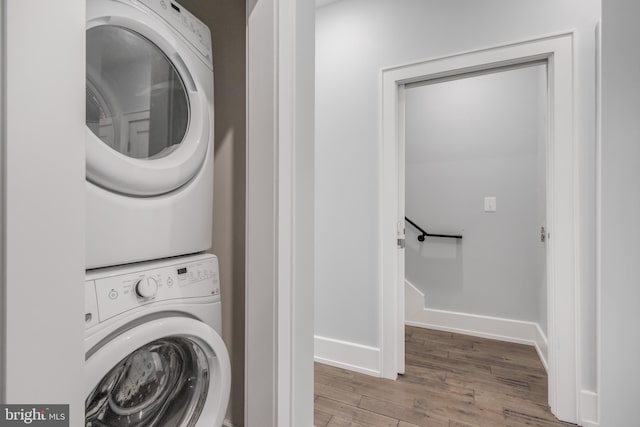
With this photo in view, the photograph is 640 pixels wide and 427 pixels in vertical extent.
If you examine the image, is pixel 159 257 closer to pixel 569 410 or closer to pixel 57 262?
pixel 57 262

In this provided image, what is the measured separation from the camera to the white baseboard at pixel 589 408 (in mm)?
1545

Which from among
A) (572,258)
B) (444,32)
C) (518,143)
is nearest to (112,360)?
(572,258)

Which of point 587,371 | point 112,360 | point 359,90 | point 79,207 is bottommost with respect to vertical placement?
point 587,371

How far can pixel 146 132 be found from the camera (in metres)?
0.97

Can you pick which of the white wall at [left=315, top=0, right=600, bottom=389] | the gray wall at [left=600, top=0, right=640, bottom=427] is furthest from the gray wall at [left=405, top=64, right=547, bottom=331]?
the gray wall at [left=600, top=0, right=640, bottom=427]

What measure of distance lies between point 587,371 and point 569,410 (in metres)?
0.23

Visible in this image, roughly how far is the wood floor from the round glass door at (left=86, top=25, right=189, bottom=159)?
1504mm

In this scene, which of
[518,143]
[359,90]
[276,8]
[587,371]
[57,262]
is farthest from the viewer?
[518,143]

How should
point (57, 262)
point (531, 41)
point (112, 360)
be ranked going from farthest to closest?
point (531, 41)
point (112, 360)
point (57, 262)

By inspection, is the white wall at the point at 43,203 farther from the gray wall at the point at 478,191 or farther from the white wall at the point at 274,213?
the gray wall at the point at 478,191

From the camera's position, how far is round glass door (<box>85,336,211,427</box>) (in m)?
0.84

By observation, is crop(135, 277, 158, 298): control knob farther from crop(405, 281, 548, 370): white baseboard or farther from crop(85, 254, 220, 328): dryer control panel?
crop(405, 281, 548, 370): white baseboard

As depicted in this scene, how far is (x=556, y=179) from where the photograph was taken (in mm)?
1632

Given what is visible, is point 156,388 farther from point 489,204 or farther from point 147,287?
point 489,204
